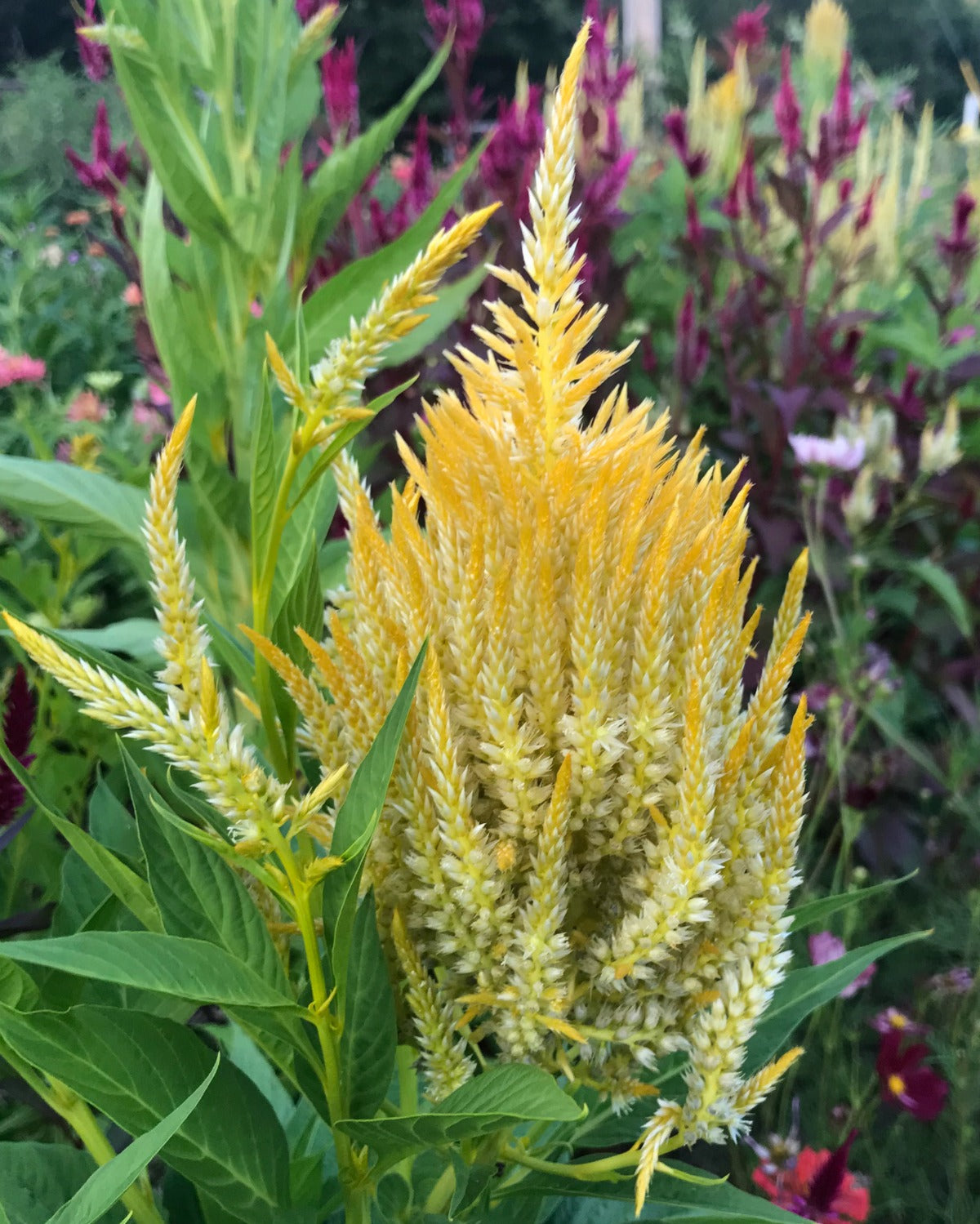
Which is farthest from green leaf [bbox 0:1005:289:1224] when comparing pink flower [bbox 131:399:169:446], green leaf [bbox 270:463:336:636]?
pink flower [bbox 131:399:169:446]

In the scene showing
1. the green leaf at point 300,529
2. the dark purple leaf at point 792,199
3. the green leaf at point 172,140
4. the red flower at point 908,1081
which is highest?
the green leaf at point 172,140

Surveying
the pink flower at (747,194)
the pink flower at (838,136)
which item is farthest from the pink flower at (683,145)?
the pink flower at (838,136)

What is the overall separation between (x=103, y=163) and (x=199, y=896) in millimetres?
1353

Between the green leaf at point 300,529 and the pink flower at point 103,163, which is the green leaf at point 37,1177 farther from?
the pink flower at point 103,163

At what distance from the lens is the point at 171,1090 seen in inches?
18.4

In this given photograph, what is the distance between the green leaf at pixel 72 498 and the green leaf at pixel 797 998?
0.56 meters

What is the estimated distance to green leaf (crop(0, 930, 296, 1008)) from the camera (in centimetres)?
37

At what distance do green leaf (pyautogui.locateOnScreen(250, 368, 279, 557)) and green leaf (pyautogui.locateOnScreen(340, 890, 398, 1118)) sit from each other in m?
0.18

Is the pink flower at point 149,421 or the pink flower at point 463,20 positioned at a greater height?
the pink flower at point 463,20

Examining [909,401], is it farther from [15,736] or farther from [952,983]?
[15,736]

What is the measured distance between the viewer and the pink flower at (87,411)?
1770mm

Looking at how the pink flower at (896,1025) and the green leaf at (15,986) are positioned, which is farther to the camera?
the pink flower at (896,1025)

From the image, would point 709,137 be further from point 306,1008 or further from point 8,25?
point 8,25

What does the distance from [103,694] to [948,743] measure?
1.55m
